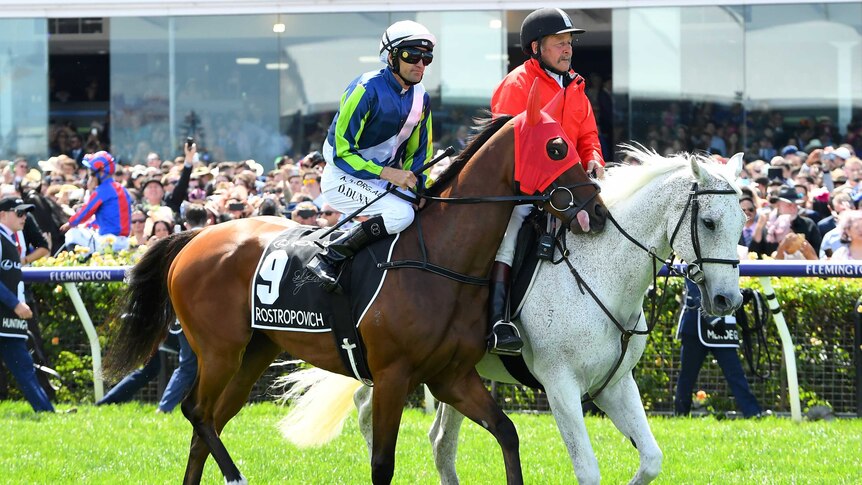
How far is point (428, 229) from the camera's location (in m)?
5.47

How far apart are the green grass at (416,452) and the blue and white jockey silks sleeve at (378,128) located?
1844mm

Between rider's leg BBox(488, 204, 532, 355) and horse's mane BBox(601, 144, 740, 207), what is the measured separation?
394mm

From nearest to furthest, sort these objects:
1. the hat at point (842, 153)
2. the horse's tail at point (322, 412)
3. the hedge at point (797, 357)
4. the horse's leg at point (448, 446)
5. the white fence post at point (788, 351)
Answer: the horse's leg at point (448, 446) → the horse's tail at point (322, 412) → the white fence post at point (788, 351) → the hedge at point (797, 357) → the hat at point (842, 153)

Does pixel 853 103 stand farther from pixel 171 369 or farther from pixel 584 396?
pixel 584 396

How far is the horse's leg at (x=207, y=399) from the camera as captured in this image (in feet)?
19.9

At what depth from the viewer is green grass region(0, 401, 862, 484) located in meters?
6.58

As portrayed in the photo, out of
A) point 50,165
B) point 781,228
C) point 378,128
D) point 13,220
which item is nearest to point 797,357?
point 781,228

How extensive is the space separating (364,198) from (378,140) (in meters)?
0.28

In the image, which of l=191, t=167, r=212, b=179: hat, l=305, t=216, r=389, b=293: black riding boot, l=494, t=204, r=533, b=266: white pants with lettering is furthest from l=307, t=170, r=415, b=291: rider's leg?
l=191, t=167, r=212, b=179: hat

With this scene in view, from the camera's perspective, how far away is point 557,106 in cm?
575

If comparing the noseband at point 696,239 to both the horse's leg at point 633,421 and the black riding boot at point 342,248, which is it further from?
the black riding boot at point 342,248

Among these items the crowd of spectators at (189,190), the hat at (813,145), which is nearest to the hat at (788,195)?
the crowd of spectators at (189,190)

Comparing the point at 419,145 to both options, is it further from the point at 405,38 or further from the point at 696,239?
the point at 696,239

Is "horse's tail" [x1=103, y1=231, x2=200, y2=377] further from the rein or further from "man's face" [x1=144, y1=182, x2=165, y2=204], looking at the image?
"man's face" [x1=144, y1=182, x2=165, y2=204]
